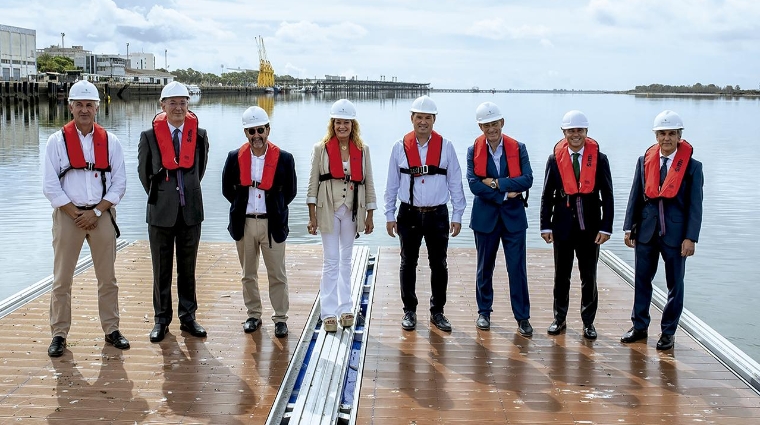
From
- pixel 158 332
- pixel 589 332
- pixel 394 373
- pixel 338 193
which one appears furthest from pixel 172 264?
pixel 589 332

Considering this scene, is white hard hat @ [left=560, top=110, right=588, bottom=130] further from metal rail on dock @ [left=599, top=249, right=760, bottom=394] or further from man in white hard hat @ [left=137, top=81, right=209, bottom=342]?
man in white hard hat @ [left=137, top=81, right=209, bottom=342]

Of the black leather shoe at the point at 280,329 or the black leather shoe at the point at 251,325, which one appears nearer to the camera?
the black leather shoe at the point at 280,329

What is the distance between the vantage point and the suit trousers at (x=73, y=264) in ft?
16.7

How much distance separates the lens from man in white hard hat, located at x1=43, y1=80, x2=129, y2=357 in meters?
5.02

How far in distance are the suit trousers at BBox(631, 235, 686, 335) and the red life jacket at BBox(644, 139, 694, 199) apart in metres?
0.36

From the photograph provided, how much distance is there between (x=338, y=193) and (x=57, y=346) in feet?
7.43

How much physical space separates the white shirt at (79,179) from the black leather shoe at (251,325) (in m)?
1.38

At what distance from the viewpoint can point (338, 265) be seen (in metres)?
5.71

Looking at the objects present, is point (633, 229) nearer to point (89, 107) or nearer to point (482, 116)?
point (482, 116)

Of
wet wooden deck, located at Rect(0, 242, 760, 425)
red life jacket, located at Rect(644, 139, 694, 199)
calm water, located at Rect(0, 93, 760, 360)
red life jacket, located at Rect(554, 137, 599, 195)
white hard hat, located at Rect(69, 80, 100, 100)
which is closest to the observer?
wet wooden deck, located at Rect(0, 242, 760, 425)

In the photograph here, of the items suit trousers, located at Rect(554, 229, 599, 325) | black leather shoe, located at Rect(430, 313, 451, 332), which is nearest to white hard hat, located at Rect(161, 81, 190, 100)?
black leather shoe, located at Rect(430, 313, 451, 332)

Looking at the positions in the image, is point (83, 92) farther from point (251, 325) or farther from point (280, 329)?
point (280, 329)

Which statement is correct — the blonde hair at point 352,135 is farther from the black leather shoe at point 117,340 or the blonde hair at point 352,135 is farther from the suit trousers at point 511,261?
the black leather shoe at point 117,340

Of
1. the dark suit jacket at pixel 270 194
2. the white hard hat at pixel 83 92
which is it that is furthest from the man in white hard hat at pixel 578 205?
the white hard hat at pixel 83 92
